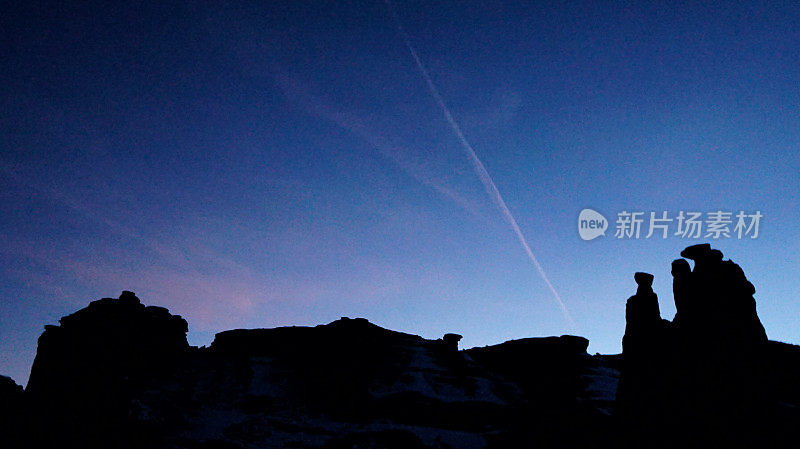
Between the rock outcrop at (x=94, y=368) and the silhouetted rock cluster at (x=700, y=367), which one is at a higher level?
the silhouetted rock cluster at (x=700, y=367)

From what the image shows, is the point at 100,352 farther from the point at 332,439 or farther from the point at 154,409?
the point at 332,439

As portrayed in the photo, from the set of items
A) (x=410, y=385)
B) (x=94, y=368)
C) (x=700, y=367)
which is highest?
(x=700, y=367)

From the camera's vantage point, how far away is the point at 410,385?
68812 mm

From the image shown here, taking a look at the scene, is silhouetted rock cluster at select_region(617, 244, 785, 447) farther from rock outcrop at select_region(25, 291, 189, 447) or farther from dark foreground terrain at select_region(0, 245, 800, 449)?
rock outcrop at select_region(25, 291, 189, 447)

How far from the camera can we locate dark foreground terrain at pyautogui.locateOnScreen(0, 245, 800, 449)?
29.9 m

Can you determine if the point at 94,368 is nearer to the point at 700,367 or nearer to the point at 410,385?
the point at 410,385

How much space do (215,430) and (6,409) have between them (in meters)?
27.3

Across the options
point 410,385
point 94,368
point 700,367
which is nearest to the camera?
point 700,367

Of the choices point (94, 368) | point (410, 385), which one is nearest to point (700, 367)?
point (410, 385)

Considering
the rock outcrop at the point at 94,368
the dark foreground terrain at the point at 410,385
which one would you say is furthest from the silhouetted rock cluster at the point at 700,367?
the rock outcrop at the point at 94,368

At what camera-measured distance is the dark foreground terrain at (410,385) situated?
98.0 ft

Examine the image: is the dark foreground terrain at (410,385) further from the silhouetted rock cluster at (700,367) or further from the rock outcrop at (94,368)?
the rock outcrop at (94,368)

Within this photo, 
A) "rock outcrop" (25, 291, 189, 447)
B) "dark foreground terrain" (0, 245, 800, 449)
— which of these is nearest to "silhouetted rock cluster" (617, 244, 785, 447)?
"dark foreground terrain" (0, 245, 800, 449)

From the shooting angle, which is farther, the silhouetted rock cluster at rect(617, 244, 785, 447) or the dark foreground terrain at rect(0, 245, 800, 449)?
the dark foreground terrain at rect(0, 245, 800, 449)
